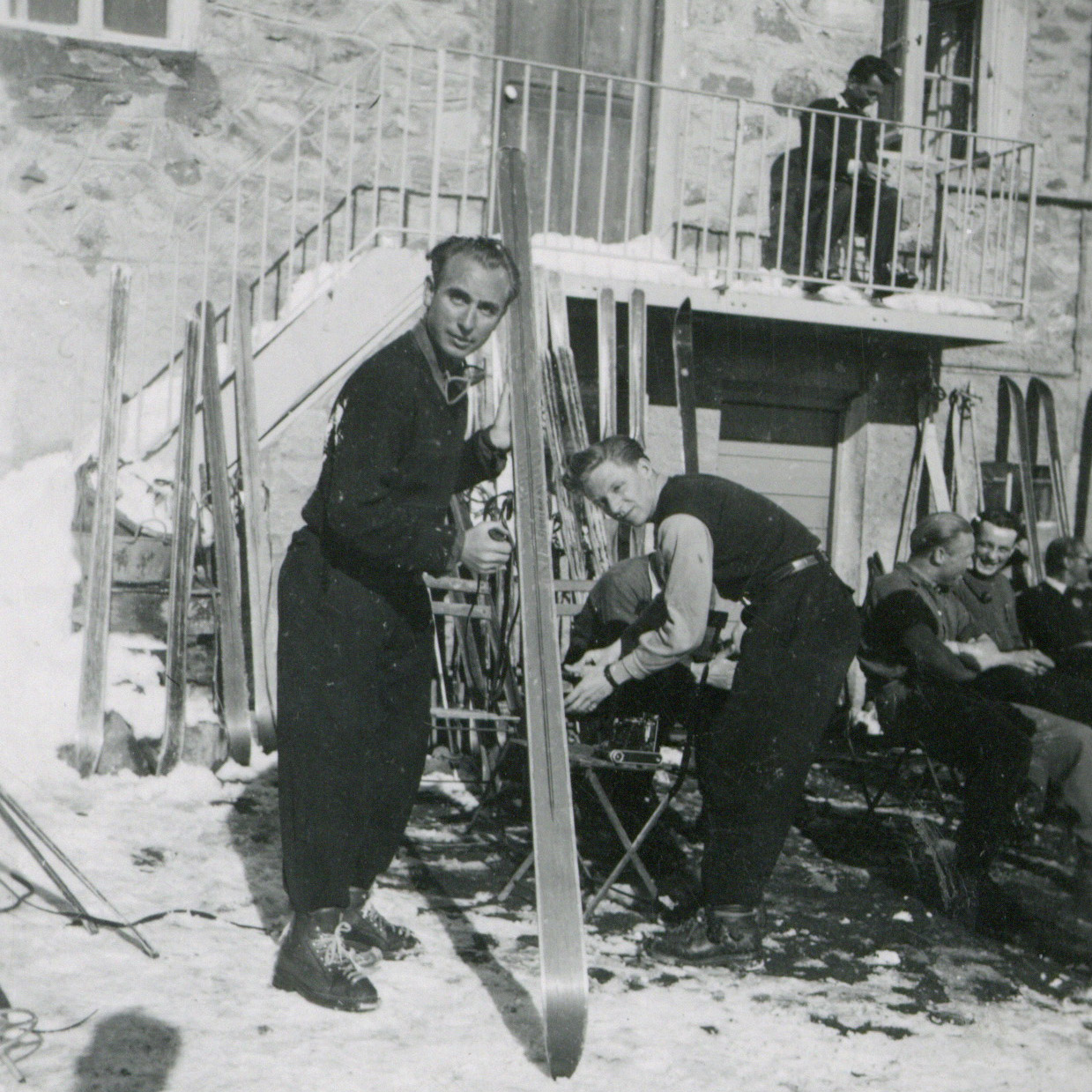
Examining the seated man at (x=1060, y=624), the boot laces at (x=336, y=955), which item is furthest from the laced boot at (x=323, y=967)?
the seated man at (x=1060, y=624)

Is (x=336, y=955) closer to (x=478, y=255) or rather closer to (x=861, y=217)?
(x=478, y=255)

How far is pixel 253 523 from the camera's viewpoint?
5.62 meters

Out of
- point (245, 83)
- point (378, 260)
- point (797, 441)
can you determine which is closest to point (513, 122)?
point (245, 83)

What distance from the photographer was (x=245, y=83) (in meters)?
7.19

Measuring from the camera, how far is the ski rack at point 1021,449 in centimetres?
815

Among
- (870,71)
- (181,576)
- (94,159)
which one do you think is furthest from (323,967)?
(870,71)

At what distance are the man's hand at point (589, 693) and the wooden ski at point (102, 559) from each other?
2.22 meters

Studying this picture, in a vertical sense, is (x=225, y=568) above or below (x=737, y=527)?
below

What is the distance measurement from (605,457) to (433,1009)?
142 centimetres

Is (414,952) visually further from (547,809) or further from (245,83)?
(245,83)

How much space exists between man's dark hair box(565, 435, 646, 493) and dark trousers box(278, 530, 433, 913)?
0.71m

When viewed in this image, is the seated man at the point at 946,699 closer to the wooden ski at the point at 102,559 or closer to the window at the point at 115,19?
the wooden ski at the point at 102,559

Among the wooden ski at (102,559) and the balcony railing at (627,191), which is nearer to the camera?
the wooden ski at (102,559)

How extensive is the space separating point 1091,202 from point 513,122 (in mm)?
3795
